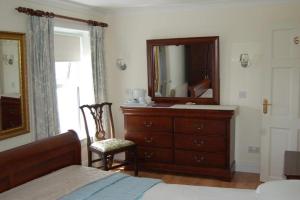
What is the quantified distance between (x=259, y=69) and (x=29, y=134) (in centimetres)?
295

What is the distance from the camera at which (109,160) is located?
4.75m

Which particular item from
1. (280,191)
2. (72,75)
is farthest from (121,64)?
(280,191)

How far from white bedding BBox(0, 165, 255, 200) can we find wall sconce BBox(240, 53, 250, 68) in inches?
96.6

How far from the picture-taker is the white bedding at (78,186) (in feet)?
7.31

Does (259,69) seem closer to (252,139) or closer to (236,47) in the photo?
(236,47)

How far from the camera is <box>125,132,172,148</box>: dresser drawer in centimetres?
455

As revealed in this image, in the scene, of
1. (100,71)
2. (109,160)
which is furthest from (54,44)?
(109,160)

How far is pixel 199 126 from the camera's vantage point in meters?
4.37

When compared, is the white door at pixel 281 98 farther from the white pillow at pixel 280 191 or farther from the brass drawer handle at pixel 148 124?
the white pillow at pixel 280 191

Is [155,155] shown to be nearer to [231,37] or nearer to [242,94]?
[242,94]

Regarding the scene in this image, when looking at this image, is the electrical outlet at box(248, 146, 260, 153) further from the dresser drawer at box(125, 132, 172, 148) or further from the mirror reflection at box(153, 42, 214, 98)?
the dresser drawer at box(125, 132, 172, 148)

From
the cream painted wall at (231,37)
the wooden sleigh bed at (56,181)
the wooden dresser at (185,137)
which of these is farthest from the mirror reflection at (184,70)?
the wooden sleigh bed at (56,181)

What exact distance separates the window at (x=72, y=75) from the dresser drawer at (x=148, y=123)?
671 mm

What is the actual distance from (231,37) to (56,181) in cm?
306
